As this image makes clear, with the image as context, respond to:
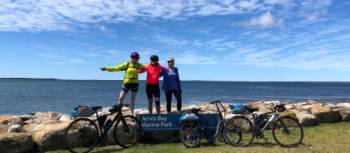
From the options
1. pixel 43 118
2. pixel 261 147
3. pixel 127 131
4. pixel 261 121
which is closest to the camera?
pixel 261 147

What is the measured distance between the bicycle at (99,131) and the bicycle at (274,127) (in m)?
2.77

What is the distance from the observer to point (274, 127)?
34.2 feet

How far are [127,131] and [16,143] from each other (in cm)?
279

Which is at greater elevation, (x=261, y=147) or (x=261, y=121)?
(x=261, y=121)

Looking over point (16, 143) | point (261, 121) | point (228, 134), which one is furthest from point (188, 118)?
point (16, 143)

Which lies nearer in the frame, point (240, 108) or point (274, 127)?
point (274, 127)

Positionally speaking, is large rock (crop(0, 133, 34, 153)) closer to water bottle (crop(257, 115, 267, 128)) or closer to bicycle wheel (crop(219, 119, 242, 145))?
bicycle wheel (crop(219, 119, 242, 145))

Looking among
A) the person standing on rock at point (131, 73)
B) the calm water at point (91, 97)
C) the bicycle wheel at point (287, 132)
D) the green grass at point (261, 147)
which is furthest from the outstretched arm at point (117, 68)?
the calm water at point (91, 97)

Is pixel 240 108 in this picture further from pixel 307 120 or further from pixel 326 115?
pixel 326 115

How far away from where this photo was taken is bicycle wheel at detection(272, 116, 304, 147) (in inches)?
411

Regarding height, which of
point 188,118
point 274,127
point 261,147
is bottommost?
point 261,147

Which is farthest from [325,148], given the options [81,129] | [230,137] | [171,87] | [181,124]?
[81,129]

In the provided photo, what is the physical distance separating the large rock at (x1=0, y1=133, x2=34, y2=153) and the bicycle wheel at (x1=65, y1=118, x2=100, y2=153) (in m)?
0.90

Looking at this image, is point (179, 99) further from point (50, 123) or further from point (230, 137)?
point (50, 123)
